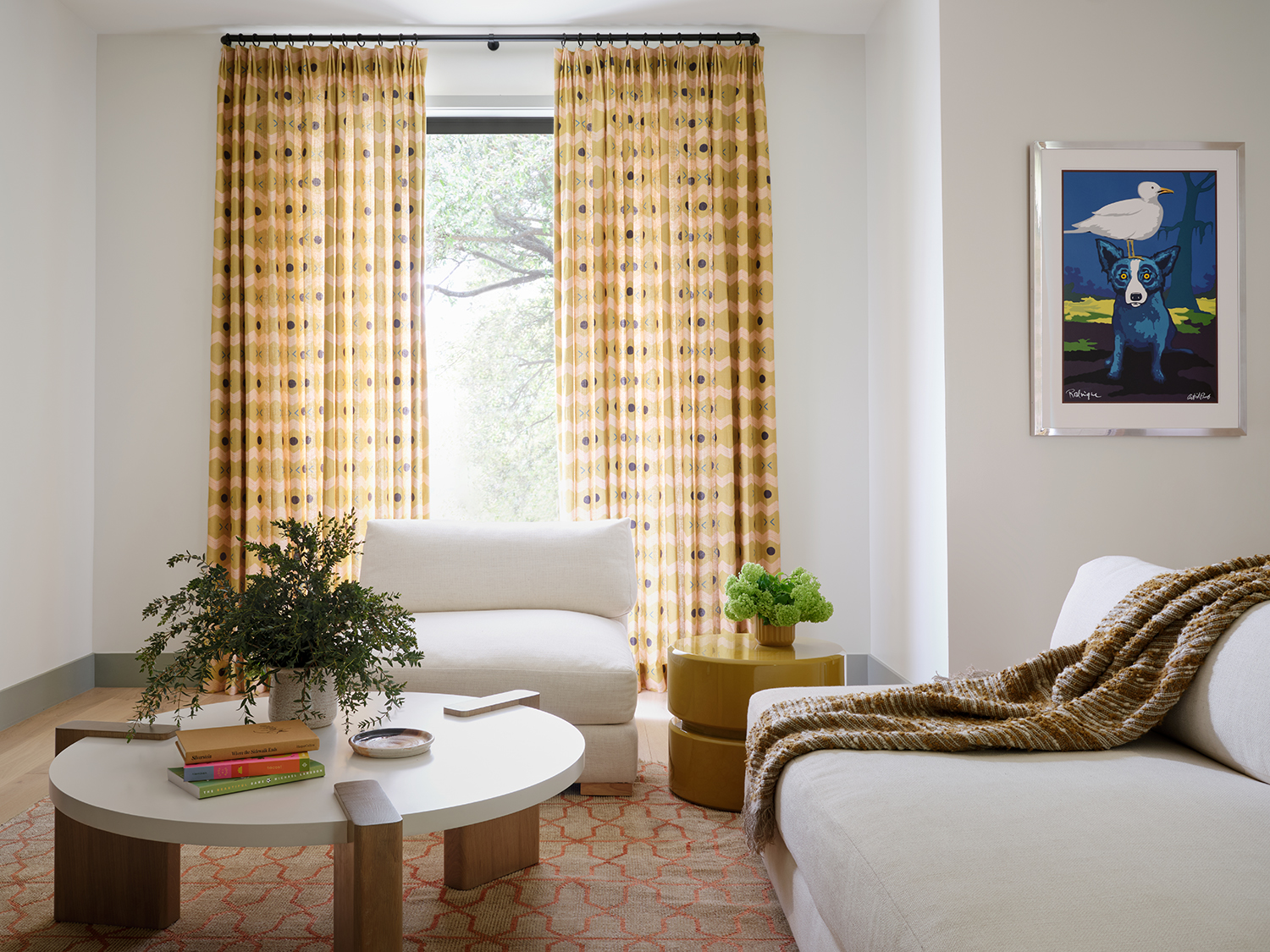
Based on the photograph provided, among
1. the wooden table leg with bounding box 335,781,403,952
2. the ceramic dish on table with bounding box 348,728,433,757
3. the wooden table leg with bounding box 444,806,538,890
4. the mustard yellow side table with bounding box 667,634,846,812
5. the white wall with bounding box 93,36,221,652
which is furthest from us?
the white wall with bounding box 93,36,221,652

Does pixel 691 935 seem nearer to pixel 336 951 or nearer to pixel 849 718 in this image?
pixel 849 718

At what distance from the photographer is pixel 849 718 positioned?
1677 mm

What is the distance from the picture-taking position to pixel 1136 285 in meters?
3.08

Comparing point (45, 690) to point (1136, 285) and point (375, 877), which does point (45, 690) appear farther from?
point (1136, 285)

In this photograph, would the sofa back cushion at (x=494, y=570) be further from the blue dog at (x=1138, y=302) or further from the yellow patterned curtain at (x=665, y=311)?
the blue dog at (x=1138, y=302)

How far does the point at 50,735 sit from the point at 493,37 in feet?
11.2

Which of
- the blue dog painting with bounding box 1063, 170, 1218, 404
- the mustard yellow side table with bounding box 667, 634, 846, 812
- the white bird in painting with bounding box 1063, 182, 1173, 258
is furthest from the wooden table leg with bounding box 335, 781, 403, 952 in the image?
the white bird in painting with bounding box 1063, 182, 1173, 258

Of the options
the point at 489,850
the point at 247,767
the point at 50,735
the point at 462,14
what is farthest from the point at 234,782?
the point at 462,14

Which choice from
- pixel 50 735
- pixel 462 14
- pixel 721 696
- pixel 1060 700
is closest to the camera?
pixel 1060 700

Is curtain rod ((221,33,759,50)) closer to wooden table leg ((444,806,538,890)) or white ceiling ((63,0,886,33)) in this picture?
white ceiling ((63,0,886,33))

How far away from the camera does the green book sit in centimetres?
147

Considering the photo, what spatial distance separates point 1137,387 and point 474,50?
10.5 ft

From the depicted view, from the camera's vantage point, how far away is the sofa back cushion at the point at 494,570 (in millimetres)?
3229

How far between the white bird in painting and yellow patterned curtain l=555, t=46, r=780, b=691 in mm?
1350
